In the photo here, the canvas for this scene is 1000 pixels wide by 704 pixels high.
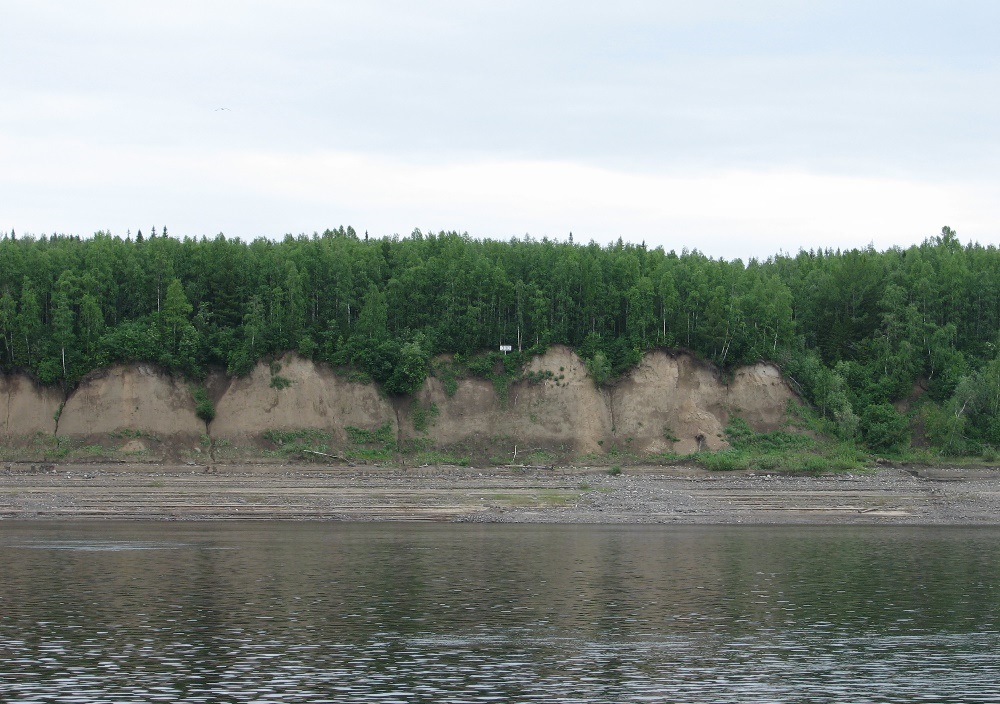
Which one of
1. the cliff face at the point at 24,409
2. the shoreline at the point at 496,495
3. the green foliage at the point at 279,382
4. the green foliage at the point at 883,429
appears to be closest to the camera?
the shoreline at the point at 496,495

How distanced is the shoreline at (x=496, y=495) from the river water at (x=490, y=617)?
576 cm

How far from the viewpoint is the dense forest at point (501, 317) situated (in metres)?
Answer: 77.2

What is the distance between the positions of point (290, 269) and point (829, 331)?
3925 cm

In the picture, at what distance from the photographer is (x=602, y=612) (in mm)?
33500

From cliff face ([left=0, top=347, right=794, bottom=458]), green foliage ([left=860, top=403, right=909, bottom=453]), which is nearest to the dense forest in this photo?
green foliage ([left=860, top=403, right=909, bottom=453])

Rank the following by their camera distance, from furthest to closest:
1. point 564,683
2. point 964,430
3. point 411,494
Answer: point 964,430
point 411,494
point 564,683

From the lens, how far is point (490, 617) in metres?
32.4

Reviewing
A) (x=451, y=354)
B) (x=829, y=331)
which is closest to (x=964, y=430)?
(x=829, y=331)

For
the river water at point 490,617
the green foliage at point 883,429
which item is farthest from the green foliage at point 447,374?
the river water at point 490,617

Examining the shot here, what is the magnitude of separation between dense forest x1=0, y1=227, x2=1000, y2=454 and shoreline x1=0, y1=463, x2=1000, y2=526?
9.49m

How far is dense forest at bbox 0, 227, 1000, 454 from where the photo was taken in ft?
253

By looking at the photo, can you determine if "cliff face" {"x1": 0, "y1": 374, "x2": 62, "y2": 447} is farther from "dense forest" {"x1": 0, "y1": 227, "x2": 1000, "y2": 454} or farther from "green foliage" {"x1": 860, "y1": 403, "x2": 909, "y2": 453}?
"green foliage" {"x1": 860, "y1": 403, "x2": 909, "y2": 453}

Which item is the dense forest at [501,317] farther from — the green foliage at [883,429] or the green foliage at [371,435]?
the green foliage at [371,435]

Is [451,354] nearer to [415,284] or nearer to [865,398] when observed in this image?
[415,284]
